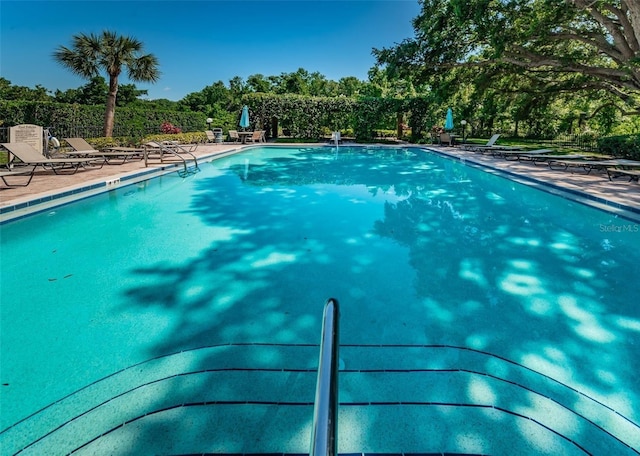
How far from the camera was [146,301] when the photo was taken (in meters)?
3.43

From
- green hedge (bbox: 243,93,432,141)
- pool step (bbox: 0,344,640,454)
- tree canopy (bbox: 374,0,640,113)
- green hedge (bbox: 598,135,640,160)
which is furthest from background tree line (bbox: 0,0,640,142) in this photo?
pool step (bbox: 0,344,640,454)

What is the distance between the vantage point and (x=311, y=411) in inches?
82.7

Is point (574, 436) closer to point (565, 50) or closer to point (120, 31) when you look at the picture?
point (565, 50)

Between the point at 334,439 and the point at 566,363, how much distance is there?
2.45 m

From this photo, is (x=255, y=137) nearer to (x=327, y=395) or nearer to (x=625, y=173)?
(x=625, y=173)

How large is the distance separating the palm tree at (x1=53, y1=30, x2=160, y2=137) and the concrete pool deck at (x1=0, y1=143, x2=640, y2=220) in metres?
11.2

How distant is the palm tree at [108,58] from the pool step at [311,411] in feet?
67.6

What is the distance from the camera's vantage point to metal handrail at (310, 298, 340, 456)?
0.76 metres

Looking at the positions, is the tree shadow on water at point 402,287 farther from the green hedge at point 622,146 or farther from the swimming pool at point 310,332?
the green hedge at point 622,146

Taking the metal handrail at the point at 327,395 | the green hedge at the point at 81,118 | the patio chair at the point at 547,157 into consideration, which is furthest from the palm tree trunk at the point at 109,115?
the metal handrail at the point at 327,395

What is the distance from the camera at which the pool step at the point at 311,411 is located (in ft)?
6.06

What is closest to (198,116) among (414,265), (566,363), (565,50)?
(565,50)

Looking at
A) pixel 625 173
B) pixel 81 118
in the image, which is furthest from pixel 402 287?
pixel 81 118

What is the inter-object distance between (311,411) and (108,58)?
76.3 ft
